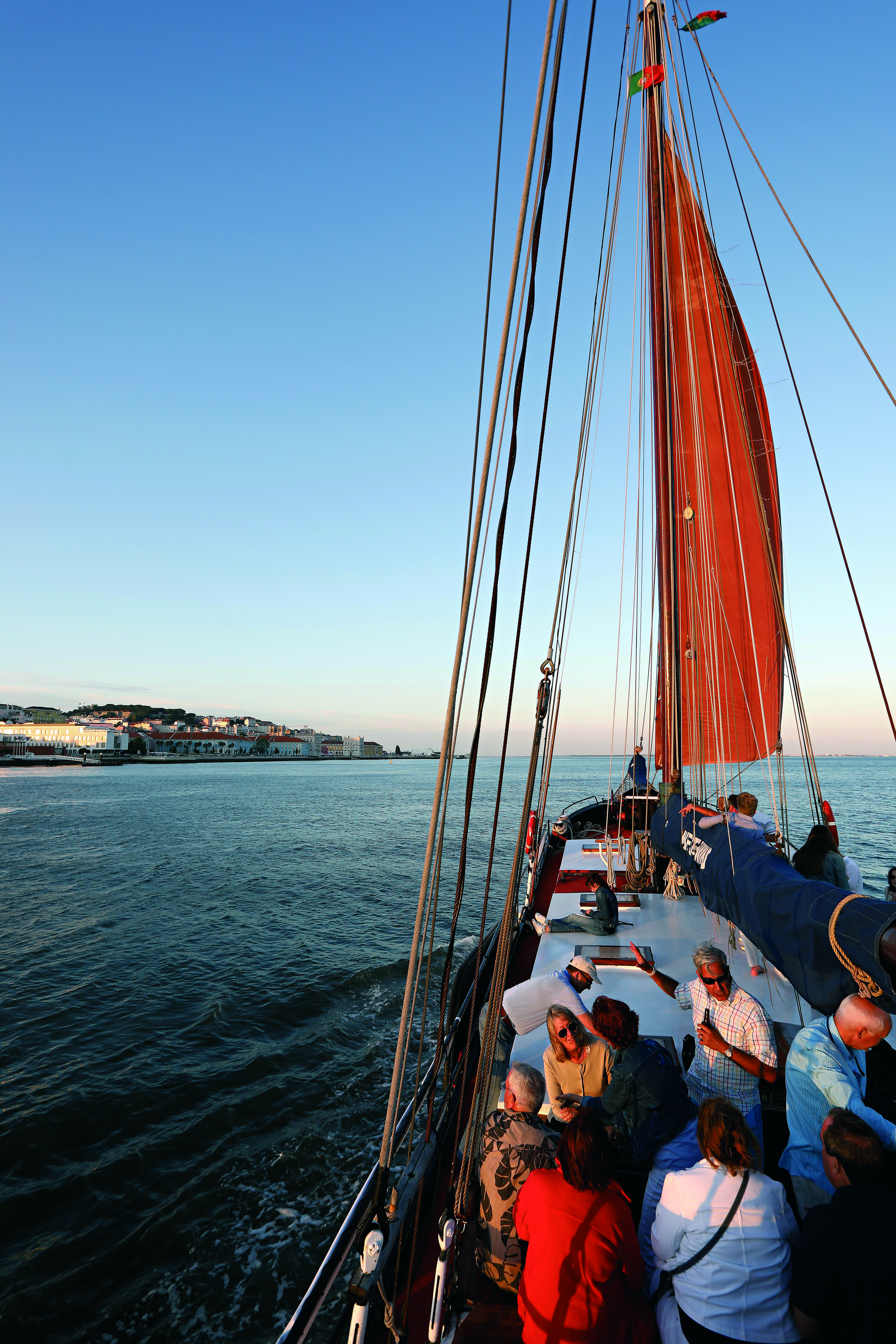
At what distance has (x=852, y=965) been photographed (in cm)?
267

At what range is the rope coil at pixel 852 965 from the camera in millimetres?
2557

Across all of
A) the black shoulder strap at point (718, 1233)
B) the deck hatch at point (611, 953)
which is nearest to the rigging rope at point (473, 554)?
the black shoulder strap at point (718, 1233)

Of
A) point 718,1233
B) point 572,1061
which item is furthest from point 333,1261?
point 718,1233

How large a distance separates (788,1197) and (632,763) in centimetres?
1087

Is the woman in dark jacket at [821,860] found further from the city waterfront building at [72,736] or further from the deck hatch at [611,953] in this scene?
the city waterfront building at [72,736]

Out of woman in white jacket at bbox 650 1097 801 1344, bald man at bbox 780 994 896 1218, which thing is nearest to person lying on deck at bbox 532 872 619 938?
bald man at bbox 780 994 896 1218

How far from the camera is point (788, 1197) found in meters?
3.35

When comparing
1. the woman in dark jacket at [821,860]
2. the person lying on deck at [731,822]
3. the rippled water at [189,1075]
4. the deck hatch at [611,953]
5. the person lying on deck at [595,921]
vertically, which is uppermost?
the person lying on deck at [731,822]

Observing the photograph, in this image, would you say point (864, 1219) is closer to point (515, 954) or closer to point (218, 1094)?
point (515, 954)

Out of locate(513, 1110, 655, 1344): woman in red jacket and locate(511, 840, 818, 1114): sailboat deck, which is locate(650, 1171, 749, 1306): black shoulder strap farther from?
locate(511, 840, 818, 1114): sailboat deck

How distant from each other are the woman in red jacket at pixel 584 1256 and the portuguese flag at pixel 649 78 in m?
12.4

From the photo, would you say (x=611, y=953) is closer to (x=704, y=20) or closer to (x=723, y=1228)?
(x=723, y=1228)

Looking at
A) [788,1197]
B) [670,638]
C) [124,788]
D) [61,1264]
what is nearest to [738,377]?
[670,638]

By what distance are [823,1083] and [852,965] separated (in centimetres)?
65
